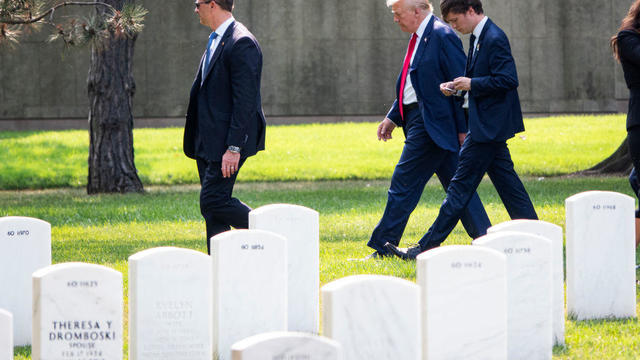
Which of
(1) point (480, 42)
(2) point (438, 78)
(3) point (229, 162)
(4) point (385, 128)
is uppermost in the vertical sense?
(1) point (480, 42)

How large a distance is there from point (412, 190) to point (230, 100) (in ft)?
5.98

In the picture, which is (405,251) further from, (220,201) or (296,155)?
(296,155)

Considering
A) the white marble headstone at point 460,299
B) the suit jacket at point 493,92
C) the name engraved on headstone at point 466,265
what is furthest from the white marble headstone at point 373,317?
the suit jacket at point 493,92

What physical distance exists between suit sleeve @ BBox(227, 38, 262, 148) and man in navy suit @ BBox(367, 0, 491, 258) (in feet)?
5.27

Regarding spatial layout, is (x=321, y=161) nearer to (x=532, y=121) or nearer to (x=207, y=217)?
(x=532, y=121)

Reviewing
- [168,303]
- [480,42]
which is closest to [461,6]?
[480,42]

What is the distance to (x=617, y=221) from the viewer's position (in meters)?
6.04

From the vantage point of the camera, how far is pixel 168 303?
4.58m

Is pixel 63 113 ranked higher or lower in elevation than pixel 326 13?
lower

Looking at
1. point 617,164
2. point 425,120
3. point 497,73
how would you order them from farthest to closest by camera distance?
point 617,164 < point 425,120 < point 497,73

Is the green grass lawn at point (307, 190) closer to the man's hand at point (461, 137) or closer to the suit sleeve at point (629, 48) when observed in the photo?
the man's hand at point (461, 137)

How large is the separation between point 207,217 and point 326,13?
20.7 metres

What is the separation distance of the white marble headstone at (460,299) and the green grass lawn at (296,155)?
13300 millimetres

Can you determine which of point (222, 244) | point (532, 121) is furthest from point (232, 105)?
point (532, 121)
